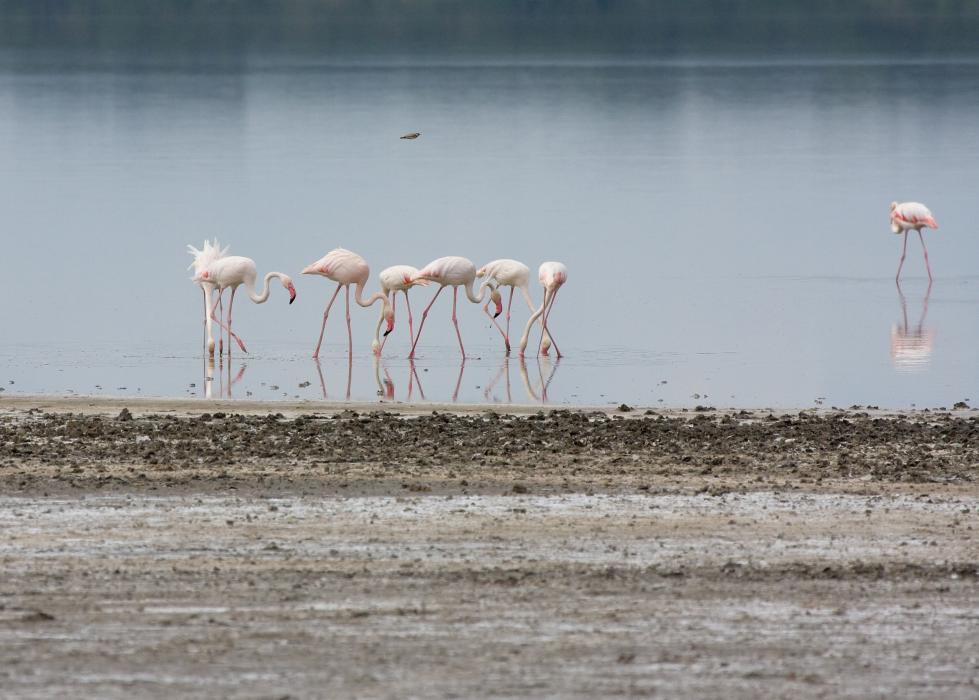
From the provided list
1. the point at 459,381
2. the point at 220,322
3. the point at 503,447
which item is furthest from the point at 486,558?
the point at 220,322

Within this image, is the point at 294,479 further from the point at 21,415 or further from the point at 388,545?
the point at 21,415

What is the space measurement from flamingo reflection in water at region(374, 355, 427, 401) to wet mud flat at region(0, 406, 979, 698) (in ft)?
11.8

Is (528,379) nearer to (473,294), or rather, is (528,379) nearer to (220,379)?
(473,294)

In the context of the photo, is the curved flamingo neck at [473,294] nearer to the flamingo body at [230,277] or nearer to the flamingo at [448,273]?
the flamingo at [448,273]

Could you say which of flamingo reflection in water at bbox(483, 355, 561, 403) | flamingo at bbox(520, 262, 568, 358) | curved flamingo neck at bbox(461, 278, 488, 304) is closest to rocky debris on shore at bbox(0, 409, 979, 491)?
flamingo reflection in water at bbox(483, 355, 561, 403)

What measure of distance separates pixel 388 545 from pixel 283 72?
77.2 m

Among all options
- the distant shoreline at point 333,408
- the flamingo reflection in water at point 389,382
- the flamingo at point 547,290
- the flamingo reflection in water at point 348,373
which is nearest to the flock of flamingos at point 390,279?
the flamingo at point 547,290

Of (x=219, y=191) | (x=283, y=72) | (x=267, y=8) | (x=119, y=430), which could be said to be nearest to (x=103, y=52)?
(x=283, y=72)

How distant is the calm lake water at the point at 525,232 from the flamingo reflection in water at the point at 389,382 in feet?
0.17

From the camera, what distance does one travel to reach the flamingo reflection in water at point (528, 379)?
55.6 ft

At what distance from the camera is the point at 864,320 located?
22.0m

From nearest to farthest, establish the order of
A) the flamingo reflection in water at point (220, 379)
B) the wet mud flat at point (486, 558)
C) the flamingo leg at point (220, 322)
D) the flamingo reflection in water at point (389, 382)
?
1. the wet mud flat at point (486, 558)
2. the flamingo reflection in water at point (220, 379)
3. the flamingo reflection in water at point (389, 382)
4. the flamingo leg at point (220, 322)

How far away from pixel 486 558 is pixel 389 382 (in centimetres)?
879

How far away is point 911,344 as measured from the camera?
2034 centimetres
